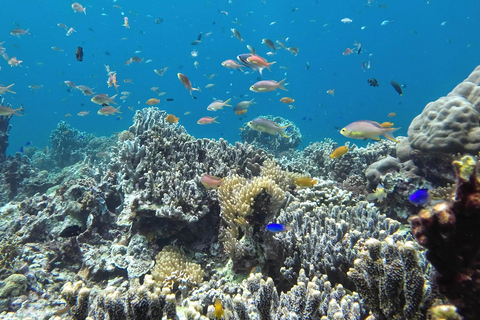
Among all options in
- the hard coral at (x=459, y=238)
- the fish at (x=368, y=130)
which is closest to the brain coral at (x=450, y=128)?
the fish at (x=368, y=130)

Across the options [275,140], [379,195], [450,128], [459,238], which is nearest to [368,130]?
[379,195]

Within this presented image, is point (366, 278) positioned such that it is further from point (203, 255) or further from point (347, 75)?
point (347, 75)

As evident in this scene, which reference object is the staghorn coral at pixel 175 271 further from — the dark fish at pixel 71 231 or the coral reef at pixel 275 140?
the coral reef at pixel 275 140

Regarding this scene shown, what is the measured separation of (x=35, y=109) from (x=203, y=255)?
12654 centimetres

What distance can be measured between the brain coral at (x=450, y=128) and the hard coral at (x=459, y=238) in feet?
→ 17.5

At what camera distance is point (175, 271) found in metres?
3.95

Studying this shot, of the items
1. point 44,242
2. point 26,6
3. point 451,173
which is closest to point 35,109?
point 26,6

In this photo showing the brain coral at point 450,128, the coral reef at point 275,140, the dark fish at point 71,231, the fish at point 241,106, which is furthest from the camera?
the coral reef at point 275,140

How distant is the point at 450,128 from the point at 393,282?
17.2ft

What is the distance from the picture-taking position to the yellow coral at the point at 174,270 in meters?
3.88

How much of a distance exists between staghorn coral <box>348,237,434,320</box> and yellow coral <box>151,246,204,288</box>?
2.66 metres

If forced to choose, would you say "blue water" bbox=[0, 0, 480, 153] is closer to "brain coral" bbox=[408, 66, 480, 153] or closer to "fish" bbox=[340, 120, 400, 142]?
"brain coral" bbox=[408, 66, 480, 153]

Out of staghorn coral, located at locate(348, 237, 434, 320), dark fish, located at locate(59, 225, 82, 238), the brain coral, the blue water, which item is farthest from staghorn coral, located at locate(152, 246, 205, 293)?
the blue water

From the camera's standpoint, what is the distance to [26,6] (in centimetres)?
7650
